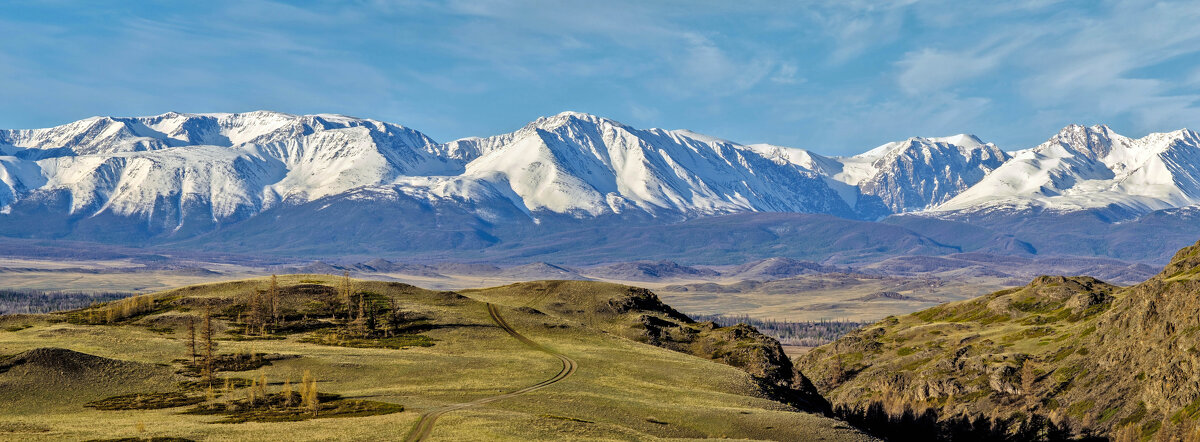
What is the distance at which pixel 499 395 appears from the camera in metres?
106

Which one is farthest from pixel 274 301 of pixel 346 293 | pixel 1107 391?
pixel 1107 391

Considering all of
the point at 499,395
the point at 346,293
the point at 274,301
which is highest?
the point at 346,293

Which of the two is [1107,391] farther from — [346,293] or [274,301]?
[274,301]

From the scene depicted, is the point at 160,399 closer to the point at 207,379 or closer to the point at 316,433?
the point at 207,379

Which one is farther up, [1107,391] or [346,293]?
[346,293]

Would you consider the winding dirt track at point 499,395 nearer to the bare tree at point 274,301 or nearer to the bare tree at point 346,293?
the bare tree at point 346,293

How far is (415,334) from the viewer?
503 ft

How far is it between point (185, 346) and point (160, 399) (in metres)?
32.4

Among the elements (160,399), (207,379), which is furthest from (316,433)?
(207,379)

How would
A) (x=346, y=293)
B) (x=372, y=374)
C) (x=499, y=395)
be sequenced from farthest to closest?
(x=346, y=293)
(x=372, y=374)
(x=499, y=395)

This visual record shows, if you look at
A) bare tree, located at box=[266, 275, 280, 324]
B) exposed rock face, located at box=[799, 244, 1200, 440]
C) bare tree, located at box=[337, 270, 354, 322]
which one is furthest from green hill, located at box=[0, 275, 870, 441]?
exposed rock face, located at box=[799, 244, 1200, 440]

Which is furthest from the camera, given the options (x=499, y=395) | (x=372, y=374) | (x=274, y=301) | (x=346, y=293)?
(x=346, y=293)

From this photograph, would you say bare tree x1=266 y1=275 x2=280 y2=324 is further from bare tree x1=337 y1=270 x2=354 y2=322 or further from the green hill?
bare tree x1=337 y1=270 x2=354 y2=322

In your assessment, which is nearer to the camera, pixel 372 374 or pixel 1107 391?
pixel 372 374
